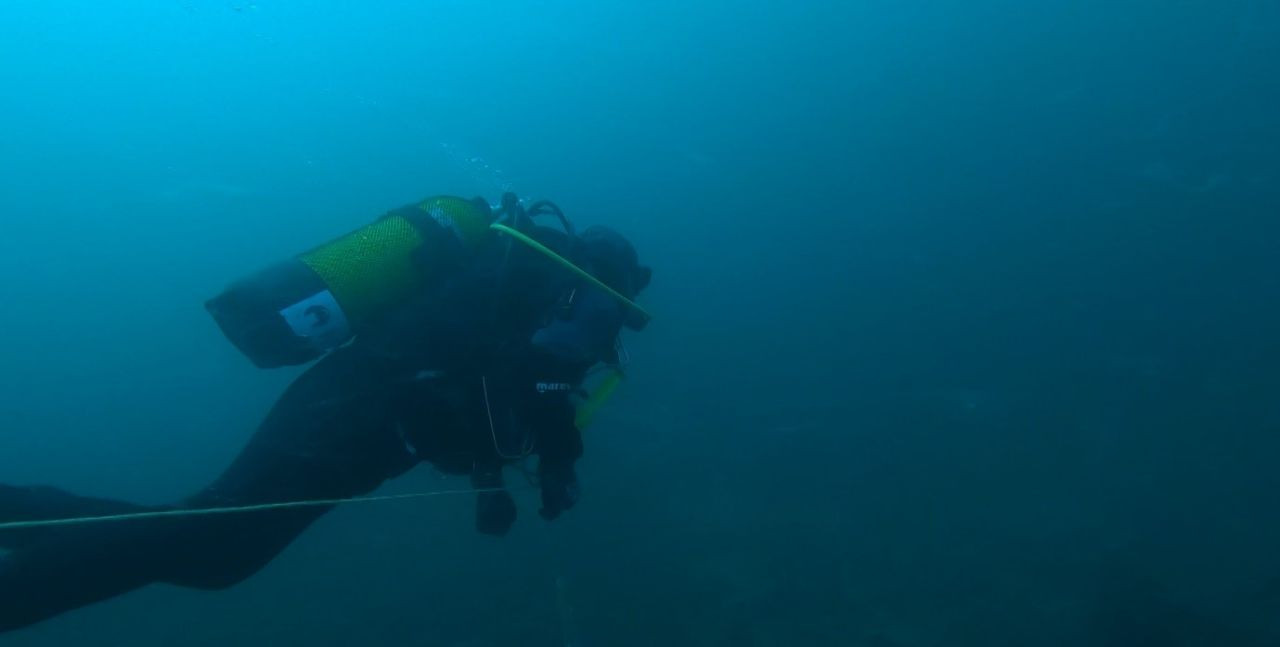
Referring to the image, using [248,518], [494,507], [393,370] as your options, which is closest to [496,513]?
[494,507]

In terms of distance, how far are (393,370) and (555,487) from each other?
118 cm

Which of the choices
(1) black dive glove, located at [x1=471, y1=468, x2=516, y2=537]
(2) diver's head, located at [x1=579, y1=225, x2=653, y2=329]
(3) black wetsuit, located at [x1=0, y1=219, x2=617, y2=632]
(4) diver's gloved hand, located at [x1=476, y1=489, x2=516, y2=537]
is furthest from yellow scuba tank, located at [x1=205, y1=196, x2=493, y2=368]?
(4) diver's gloved hand, located at [x1=476, y1=489, x2=516, y2=537]

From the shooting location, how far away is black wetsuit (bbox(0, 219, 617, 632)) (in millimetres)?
3301

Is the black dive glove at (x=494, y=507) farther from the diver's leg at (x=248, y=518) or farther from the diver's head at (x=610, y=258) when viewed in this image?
the diver's head at (x=610, y=258)

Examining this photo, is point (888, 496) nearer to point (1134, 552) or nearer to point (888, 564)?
point (888, 564)

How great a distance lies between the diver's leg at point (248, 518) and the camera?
300 cm

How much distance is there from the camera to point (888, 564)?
12.6 meters

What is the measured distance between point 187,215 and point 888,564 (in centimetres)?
3308

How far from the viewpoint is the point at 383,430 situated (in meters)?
3.87

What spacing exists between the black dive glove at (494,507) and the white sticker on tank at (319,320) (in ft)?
3.98

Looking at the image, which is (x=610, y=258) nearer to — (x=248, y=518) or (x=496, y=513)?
(x=496, y=513)

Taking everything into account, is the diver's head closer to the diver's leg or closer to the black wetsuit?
the black wetsuit

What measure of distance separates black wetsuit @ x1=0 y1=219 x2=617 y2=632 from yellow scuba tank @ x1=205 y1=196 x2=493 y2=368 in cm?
13

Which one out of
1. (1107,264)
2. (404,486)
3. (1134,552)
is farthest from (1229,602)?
(404,486)
